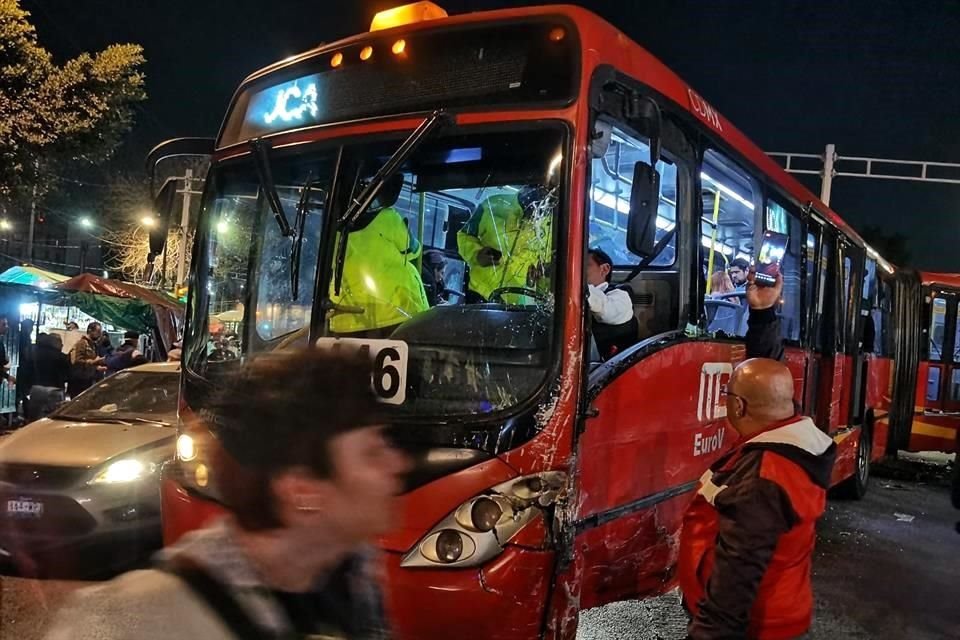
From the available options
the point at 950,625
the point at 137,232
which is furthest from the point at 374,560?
the point at 137,232

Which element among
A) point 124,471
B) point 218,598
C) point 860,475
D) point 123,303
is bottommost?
point 860,475

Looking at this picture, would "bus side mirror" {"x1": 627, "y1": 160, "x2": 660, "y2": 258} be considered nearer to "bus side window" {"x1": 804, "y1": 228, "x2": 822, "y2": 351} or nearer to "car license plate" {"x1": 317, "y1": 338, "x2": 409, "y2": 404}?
"car license plate" {"x1": 317, "y1": 338, "x2": 409, "y2": 404}

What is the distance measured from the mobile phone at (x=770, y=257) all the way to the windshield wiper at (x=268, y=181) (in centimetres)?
331

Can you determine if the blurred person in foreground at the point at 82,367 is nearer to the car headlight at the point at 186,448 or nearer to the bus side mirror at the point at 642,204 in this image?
the car headlight at the point at 186,448

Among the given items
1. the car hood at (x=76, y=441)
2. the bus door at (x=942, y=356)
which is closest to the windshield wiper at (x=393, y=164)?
the car hood at (x=76, y=441)

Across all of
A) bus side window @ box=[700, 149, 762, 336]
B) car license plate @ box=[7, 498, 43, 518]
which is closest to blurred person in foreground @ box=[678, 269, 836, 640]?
bus side window @ box=[700, 149, 762, 336]

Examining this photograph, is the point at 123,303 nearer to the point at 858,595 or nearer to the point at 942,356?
the point at 858,595

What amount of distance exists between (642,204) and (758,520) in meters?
1.48

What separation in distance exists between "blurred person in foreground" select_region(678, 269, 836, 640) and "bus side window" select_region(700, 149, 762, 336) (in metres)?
1.95

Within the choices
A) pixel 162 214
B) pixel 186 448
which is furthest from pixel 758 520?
pixel 162 214

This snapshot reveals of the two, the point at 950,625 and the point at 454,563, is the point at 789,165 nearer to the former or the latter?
the point at 950,625

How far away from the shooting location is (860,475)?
9.86m

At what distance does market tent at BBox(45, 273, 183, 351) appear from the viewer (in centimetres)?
1320

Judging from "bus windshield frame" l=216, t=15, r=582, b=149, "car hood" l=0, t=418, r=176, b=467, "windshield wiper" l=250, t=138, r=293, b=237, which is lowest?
"car hood" l=0, t=418, r=176, b=467
